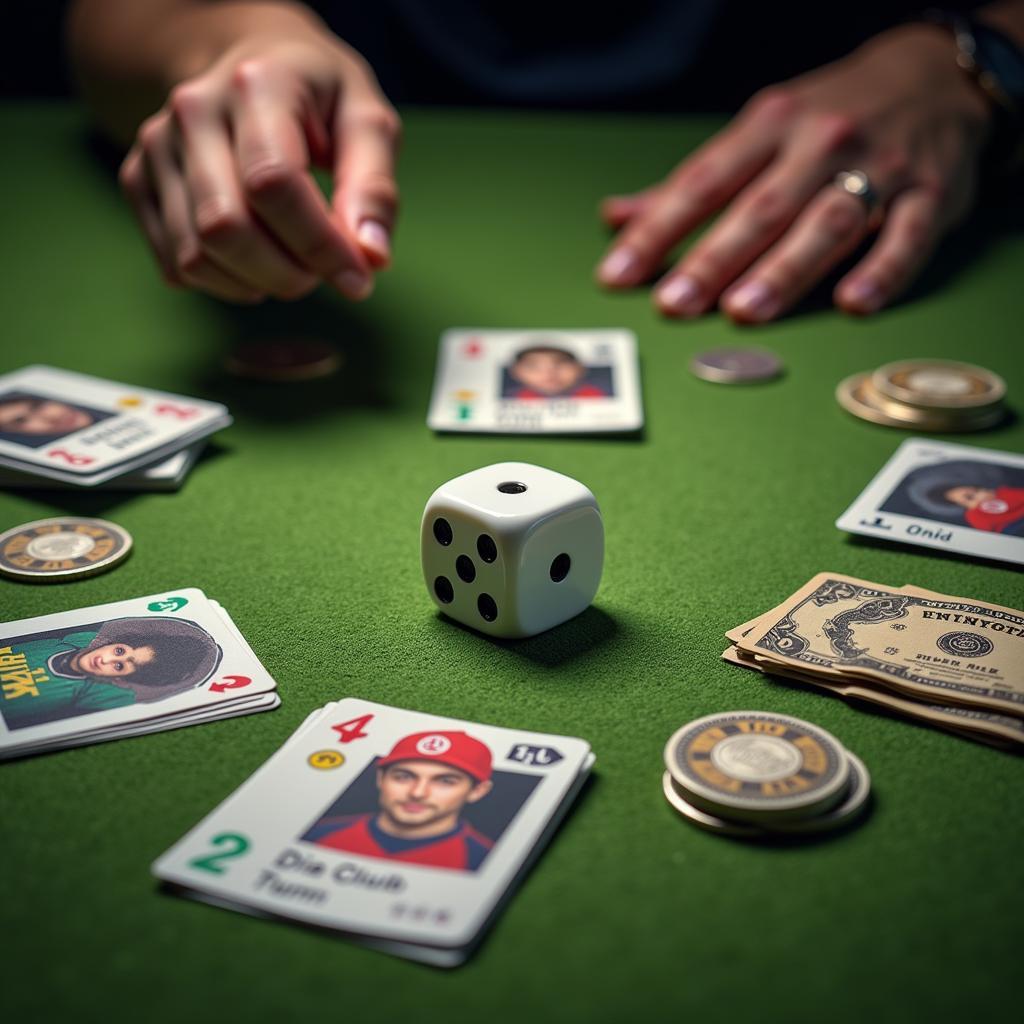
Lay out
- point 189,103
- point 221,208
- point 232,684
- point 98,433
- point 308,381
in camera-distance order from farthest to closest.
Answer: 1. point 308,381
2. point 189,103
3. point 221,208
4. point 98,433
5. point 232,684

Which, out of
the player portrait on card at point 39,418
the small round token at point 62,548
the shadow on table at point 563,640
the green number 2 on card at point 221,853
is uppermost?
the player portrait on card at point 39,418

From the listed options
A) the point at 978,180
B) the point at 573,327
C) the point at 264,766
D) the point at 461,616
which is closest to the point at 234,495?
the point at 461,616

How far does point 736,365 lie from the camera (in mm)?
1966

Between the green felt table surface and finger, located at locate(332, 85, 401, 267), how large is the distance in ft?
0.79

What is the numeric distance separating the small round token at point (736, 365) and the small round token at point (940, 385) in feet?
0.55

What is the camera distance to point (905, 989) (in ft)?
2.62

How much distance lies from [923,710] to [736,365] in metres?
0.98

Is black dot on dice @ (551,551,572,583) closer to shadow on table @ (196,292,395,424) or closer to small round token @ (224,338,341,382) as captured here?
shadow on table @ (196,292,395,424)

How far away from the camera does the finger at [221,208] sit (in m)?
1.75

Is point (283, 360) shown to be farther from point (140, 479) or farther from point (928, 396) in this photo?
point (928, 396)

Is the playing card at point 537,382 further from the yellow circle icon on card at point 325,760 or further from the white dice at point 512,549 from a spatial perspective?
the yellow circle icon on card at point 325,760

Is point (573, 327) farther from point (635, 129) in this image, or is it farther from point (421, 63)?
point (421, 63)

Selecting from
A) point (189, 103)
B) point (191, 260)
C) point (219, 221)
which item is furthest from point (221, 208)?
point (189, 103)

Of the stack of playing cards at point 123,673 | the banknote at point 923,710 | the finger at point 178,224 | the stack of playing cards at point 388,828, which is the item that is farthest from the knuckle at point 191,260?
the banknote at point 923,710
